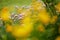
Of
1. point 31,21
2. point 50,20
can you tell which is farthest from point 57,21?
point 31,21

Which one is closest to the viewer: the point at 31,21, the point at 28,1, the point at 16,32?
the point at 16,32

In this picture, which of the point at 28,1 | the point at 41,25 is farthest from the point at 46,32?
the point at 28,1

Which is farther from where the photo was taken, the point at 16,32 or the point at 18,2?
the point at 18,2

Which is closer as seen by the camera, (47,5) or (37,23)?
(37,23)

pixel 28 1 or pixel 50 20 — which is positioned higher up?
pixel 50 20

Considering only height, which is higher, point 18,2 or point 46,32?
point 46,32

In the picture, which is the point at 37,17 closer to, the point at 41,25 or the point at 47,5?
the point at 41,25

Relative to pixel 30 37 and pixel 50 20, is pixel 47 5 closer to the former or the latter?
pixel 50 20

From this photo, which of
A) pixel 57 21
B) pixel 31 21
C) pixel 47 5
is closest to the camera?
pixel 31 21

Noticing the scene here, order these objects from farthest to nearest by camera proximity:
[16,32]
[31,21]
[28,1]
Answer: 1. [28,1]
2. [31,21]
3. [16,32]

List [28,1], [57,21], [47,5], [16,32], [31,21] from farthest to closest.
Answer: [28,1], [47,5], [57,21], [31,21], [16,32]
